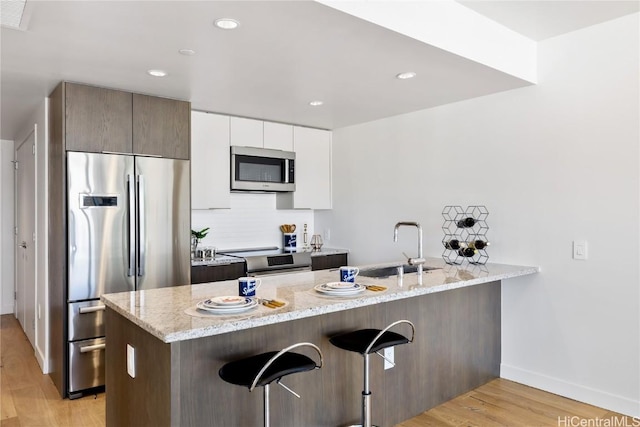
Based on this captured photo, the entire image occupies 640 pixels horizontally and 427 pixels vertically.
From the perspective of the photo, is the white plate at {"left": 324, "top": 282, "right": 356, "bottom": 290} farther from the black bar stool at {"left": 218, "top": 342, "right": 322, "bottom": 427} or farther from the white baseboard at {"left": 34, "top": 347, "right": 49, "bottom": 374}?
the white baseboard at {"left": 34, "top": 347, "right": 49, "bottom": 374}

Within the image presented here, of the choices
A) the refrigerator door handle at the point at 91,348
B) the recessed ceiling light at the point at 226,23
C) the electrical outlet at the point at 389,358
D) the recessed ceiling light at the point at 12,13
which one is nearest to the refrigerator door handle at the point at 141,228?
the refrigerator door handle at the point at 91,348

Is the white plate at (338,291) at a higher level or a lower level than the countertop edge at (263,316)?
higher

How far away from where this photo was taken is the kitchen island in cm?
185

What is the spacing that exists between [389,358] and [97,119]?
2.68 meters

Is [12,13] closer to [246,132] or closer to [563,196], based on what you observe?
[246,132]

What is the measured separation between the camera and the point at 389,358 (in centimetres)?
279

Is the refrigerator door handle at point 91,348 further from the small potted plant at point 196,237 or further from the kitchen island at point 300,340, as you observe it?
the small potted plant at point 196,237

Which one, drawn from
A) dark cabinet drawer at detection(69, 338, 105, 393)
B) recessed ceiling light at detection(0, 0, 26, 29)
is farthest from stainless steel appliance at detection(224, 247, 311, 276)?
recessed ceiling light at detection(0, 0, 26, 29)

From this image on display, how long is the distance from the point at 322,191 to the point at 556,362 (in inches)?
113

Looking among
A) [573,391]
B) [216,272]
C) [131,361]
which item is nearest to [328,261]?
[216,272]

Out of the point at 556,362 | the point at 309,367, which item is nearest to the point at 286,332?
the point at 309,367

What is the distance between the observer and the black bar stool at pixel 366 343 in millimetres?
2219

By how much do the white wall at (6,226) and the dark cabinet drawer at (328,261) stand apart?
4.11 meters

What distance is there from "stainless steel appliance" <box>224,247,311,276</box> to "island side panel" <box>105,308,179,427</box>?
1930 millimetres
